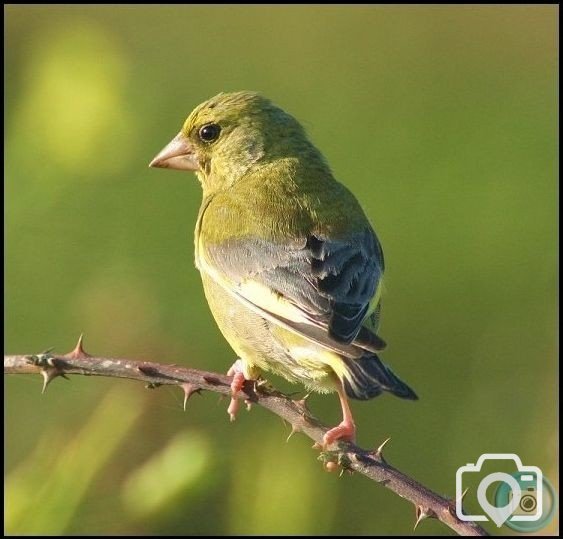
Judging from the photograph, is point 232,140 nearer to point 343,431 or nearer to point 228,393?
point 343,431

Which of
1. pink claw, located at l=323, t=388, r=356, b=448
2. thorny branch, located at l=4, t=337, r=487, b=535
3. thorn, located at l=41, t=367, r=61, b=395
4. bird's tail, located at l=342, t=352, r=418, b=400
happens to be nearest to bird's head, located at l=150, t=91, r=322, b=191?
pink claw, located at l=323, t=388, r=356, b=448

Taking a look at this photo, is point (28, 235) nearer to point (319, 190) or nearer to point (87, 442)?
point (319, 190)

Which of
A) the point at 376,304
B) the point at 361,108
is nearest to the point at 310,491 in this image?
the point at 376,304

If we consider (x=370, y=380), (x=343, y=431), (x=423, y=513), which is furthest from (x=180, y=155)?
(x=423, y=513)

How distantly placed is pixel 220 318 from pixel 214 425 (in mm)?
1157

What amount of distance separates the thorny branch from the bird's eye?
1.56 meters

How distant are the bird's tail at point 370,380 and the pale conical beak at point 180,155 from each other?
4.95 feet

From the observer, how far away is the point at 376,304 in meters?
4.06

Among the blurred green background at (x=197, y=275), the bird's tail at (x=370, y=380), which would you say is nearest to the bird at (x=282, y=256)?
the bird's tail at (x=370, y=380)

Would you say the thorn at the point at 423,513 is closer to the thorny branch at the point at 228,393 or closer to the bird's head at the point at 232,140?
the thorny branch at the point at 228,393

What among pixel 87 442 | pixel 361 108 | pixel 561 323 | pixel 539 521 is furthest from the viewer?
pixel 361 108

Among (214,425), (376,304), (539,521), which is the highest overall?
(376,304)

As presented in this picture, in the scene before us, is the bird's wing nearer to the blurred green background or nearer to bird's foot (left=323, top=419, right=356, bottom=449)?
bird's foot (left=323, top=419, right=356, bottom=449)

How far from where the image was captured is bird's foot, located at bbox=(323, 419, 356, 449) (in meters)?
3.35
